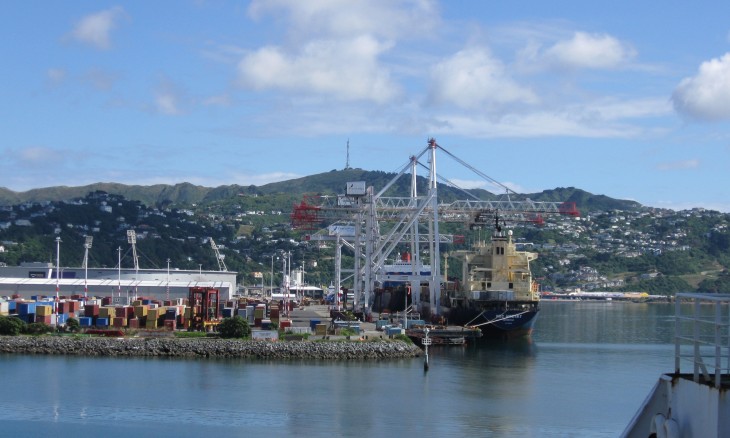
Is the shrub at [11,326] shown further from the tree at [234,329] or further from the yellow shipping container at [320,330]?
the yellow shipping container at [320,330]

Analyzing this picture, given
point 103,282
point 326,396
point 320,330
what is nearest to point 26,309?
point 320,330

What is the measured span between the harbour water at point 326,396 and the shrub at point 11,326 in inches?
167

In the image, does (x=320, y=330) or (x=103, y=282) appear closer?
(x=320, y=330)

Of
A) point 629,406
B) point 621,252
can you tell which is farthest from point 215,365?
point 621,252

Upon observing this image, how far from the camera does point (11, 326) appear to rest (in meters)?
43.4

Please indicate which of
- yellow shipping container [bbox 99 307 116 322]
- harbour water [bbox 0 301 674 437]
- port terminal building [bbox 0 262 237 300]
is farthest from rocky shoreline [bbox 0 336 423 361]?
port terminal building [bbox 0 262 237 300]

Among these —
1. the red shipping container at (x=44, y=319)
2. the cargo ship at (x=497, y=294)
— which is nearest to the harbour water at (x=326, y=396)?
the red shipping container at (x=44, y=319)

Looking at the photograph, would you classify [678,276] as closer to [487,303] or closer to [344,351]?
[487,303]

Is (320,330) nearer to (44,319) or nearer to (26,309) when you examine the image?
(44,319)

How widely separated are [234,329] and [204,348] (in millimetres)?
2989

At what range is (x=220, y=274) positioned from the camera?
3568 inches

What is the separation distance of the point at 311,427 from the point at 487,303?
31563 millimetres

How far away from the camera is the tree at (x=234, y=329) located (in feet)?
140

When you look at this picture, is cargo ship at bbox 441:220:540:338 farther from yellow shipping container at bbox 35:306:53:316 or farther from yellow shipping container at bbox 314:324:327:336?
yellow shipping container at bbox 35:306:53:316
